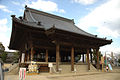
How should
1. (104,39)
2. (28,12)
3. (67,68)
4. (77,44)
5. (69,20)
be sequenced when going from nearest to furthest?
(67,68) < (77,44) < (104,39) < (28,12) < (69,20)

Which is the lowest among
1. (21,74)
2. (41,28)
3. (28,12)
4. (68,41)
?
(21,74)

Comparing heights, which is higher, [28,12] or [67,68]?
[28,12]

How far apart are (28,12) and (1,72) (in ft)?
71.4

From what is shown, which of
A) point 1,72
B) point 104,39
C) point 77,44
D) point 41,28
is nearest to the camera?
point 1,72

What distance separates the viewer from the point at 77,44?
16641 mm

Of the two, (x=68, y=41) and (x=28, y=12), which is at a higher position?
(x=28, y=12)

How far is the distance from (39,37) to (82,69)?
818 centimetres

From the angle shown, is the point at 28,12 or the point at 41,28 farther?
the point at 28,12

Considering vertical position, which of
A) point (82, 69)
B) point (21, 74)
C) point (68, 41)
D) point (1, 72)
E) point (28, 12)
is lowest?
point (82, 69)

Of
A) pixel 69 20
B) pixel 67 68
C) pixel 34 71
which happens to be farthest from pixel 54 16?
pixel 34 71

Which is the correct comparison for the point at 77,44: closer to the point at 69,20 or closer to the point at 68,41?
the point at 68,41

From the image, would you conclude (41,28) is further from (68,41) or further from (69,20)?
(69,20)

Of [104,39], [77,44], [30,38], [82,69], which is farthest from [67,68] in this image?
[104,39]

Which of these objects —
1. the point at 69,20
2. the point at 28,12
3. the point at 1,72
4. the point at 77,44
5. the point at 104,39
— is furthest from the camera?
the point at 69,20
